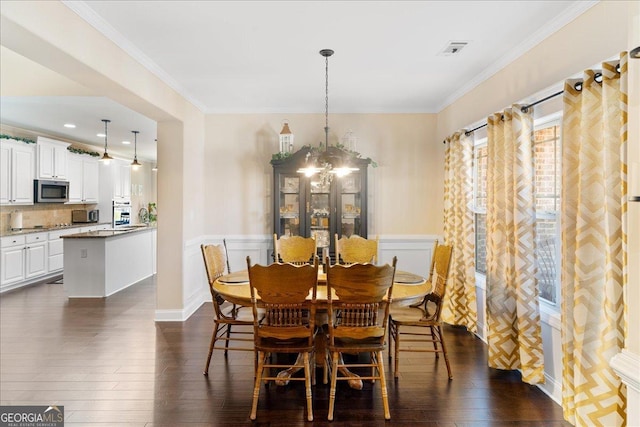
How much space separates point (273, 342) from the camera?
2.57 metres

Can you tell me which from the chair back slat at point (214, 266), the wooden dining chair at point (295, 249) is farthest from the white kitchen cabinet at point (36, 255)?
the wooden dining chair at point (295, 249)

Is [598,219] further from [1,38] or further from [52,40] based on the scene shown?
[1,38]

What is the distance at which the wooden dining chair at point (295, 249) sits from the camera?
13.3ft

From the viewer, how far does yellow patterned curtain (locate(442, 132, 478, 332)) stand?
3.97m

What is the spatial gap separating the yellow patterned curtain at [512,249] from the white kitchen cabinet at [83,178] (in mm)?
7656

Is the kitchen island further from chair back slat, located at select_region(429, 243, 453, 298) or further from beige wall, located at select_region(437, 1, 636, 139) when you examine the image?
beige wall, located at select_region(437, 1, 636, 139)

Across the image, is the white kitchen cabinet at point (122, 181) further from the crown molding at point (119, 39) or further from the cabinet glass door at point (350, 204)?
the cabinet glass door at point (350, 204)

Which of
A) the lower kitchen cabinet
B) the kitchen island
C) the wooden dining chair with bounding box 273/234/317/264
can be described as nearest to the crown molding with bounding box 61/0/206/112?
the wooden dining chair with bounding box 273/234/317/264

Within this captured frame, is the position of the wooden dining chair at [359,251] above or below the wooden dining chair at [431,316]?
above

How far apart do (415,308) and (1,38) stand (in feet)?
11.4

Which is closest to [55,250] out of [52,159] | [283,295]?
[52,159]

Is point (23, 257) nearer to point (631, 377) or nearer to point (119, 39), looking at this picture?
point (119, 39)

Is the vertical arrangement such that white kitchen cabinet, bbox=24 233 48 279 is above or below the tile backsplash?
below
